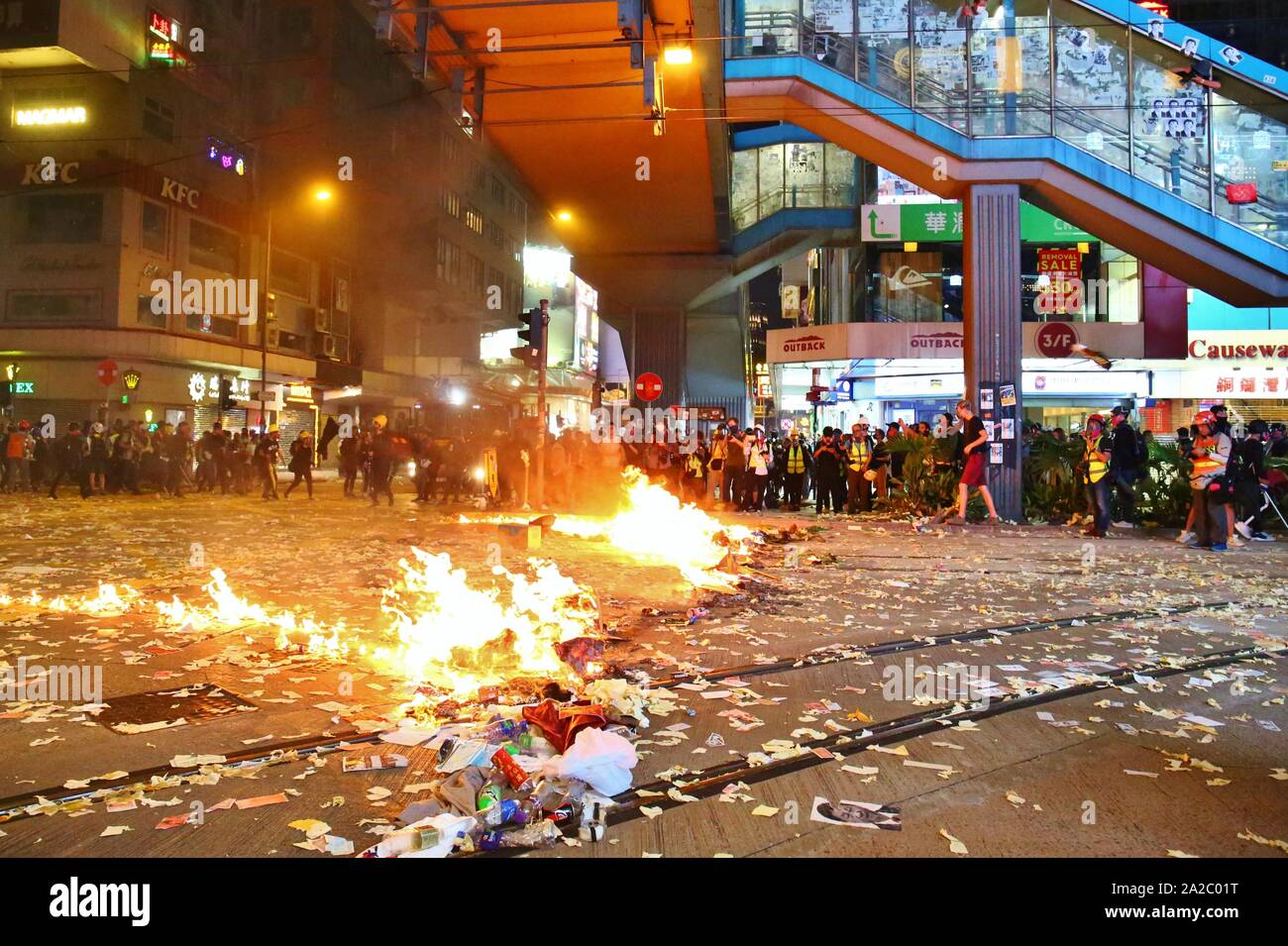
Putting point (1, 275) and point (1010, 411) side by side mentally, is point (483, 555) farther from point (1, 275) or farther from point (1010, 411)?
point (1, 275)

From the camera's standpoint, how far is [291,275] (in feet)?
122

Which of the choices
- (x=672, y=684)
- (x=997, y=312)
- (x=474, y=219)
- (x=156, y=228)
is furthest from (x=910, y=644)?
(x=474, y=219)

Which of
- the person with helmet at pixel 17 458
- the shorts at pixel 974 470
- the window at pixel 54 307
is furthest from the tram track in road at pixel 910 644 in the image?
the window at pixel 54 307

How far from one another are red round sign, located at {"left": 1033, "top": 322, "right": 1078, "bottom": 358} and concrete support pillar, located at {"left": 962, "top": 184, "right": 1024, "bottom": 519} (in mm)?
7290

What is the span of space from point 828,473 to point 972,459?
3.69m

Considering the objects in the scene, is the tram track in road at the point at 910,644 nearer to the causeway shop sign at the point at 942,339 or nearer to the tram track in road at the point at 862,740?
the tram track in road at the point at 862,740

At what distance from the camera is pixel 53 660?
512 cm

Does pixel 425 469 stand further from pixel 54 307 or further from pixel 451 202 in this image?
pixel 451 202

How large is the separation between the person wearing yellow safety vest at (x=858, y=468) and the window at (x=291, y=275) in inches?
1098

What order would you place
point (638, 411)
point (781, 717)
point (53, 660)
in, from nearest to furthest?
point (781, 717)
point (53, 660)
point (638, 411)

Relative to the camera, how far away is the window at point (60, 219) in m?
27.1

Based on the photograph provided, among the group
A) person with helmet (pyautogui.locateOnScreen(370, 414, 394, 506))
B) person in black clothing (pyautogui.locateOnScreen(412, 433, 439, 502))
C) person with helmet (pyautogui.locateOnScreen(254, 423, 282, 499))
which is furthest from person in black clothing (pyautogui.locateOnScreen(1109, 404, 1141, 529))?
person with helmet (pyautogui.locateOnScreen(254, 423, 282, 499))

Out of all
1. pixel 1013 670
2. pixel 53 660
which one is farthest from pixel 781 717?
pixel 53 660

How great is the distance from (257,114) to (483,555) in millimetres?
36263
